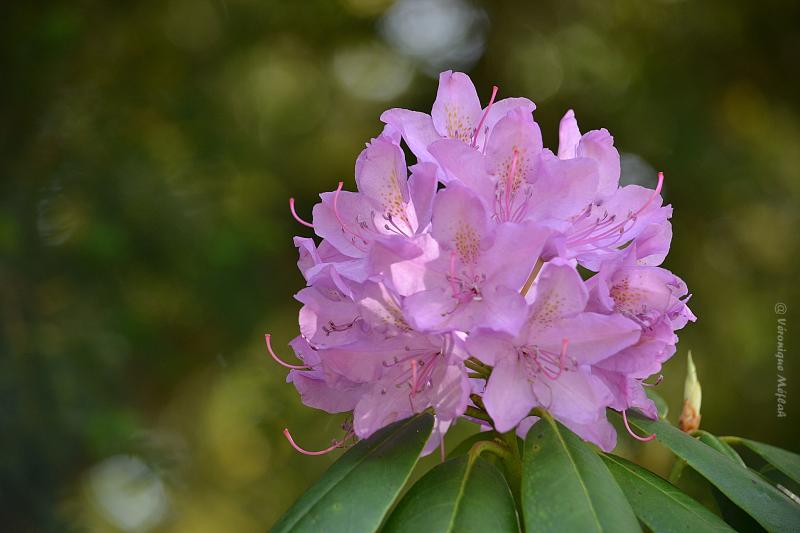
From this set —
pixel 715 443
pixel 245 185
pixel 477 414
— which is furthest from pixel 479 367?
pixel 245 185

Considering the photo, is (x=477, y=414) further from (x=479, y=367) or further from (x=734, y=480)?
(x=734, y=480)

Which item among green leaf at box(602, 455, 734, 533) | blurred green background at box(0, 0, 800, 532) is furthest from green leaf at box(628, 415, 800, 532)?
blurred green background at box(0, 0, 800, 532)

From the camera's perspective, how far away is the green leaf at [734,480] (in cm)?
88

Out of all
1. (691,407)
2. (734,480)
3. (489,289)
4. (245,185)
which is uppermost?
(489,289)

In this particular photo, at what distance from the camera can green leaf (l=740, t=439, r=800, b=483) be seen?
3.41ft

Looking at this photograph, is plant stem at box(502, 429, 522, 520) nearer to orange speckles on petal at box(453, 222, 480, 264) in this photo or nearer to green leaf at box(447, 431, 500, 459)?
green leaf at box(447, 431, 500, 459)

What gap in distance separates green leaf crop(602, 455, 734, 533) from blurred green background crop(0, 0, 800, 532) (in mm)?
1793

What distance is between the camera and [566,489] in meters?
0.81

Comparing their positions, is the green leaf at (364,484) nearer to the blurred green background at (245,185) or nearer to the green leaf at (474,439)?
the green leaf at (474,439)

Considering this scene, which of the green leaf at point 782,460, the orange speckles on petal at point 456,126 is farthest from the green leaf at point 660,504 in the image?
the orange speckles on petal at point 456,126

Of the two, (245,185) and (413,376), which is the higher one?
(413,376)

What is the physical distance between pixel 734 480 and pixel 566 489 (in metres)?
0.23

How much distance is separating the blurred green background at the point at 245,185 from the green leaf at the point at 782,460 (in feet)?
5.14

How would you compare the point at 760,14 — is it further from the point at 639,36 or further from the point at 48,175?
the point at 48,175
